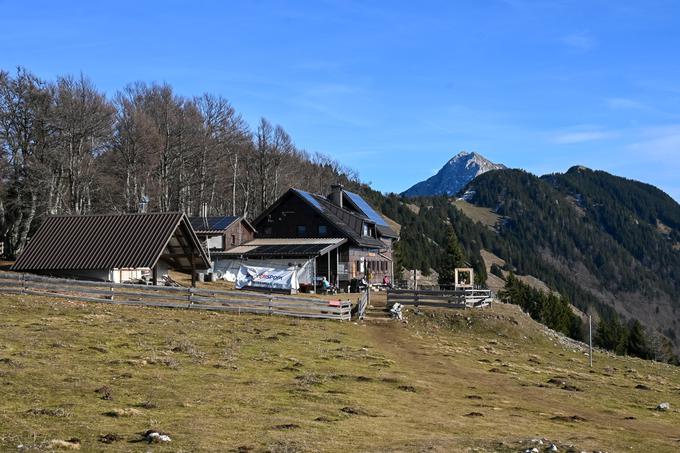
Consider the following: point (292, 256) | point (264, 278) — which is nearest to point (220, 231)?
point (292, 256)

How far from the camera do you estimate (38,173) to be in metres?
58.4

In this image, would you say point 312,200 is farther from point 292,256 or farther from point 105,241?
point 105,241

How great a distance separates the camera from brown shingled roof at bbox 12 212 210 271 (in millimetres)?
38312

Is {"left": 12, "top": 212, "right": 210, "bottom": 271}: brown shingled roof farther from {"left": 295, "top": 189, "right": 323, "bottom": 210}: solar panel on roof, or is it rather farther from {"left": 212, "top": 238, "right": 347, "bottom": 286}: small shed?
{"left": 295, "top": 189, "right": 323, "bottom": 210}: solar panel on roof

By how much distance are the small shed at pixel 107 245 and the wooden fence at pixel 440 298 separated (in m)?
12.3

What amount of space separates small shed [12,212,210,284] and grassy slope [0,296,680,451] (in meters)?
6.58

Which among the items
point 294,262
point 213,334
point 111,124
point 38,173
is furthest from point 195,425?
point 111,124

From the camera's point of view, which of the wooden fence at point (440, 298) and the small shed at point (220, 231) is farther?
the small shed at point (220, 231)

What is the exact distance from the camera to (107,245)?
39406 millimetres

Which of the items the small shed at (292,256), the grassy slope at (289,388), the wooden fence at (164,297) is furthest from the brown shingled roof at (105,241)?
the small shed at (292,256)

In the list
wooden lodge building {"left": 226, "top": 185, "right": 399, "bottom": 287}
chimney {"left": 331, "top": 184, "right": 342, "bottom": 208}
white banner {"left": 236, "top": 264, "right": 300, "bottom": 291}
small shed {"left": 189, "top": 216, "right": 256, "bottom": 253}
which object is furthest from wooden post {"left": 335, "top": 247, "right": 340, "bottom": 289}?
white banner {"left": 236, "top": 264, "right": 300, "bottom": 291}

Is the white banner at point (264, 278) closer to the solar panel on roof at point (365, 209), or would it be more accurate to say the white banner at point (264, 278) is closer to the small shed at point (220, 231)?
the small shed at point (220, 231)

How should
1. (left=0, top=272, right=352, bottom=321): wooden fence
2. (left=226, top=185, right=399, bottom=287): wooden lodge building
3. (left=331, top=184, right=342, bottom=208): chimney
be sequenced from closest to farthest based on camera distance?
(left=0, top=272, right=352, bottom=321): wooden fence < (left=226, top=185, right=399, bottom=287): wooden lodge building < (left=331, top=184, right=342, bottom=208): chimney

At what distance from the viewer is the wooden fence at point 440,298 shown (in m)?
41.2
